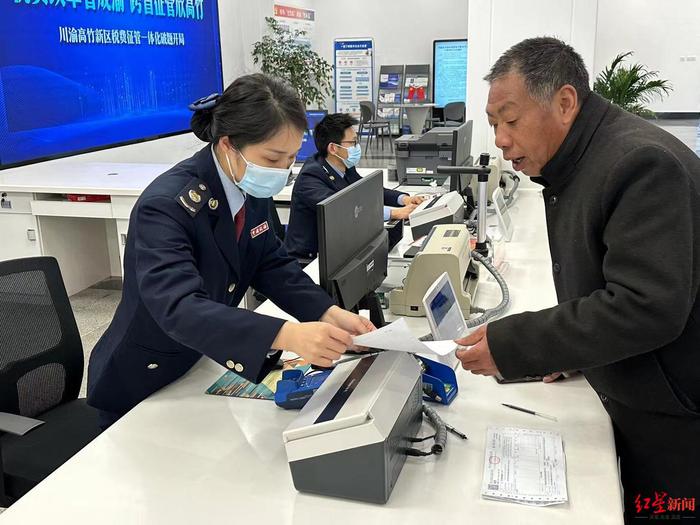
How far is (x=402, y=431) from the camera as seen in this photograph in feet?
4.25

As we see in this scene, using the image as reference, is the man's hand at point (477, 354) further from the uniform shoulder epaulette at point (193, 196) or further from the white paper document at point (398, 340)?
the uniform shoulder epaulette at point (193, 196)

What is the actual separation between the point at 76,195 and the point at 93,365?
2.81m

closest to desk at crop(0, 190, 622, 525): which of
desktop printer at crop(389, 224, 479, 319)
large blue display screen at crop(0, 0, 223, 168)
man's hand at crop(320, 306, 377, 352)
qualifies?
man's hand at crop(320, 306, 377, 352)

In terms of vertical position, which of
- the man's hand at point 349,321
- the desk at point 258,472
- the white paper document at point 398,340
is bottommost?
the desk at point 258,472

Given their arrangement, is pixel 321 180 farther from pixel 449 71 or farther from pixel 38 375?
pixel 449 71

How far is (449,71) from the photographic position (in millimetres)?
11078

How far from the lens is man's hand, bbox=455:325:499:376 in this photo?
1.40 m

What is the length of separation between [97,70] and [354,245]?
13.7ft

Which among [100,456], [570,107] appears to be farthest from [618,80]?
[100,456]

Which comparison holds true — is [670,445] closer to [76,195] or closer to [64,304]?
[64,304]

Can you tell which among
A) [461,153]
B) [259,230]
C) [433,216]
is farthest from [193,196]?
[461,153]

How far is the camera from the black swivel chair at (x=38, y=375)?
5.75 feet

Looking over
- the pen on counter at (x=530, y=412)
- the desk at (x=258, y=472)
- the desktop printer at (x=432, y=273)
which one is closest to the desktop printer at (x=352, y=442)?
the desk at (x=258, y=472)

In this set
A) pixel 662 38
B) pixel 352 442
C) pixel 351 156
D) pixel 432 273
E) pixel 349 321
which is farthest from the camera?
pixel 662 38
